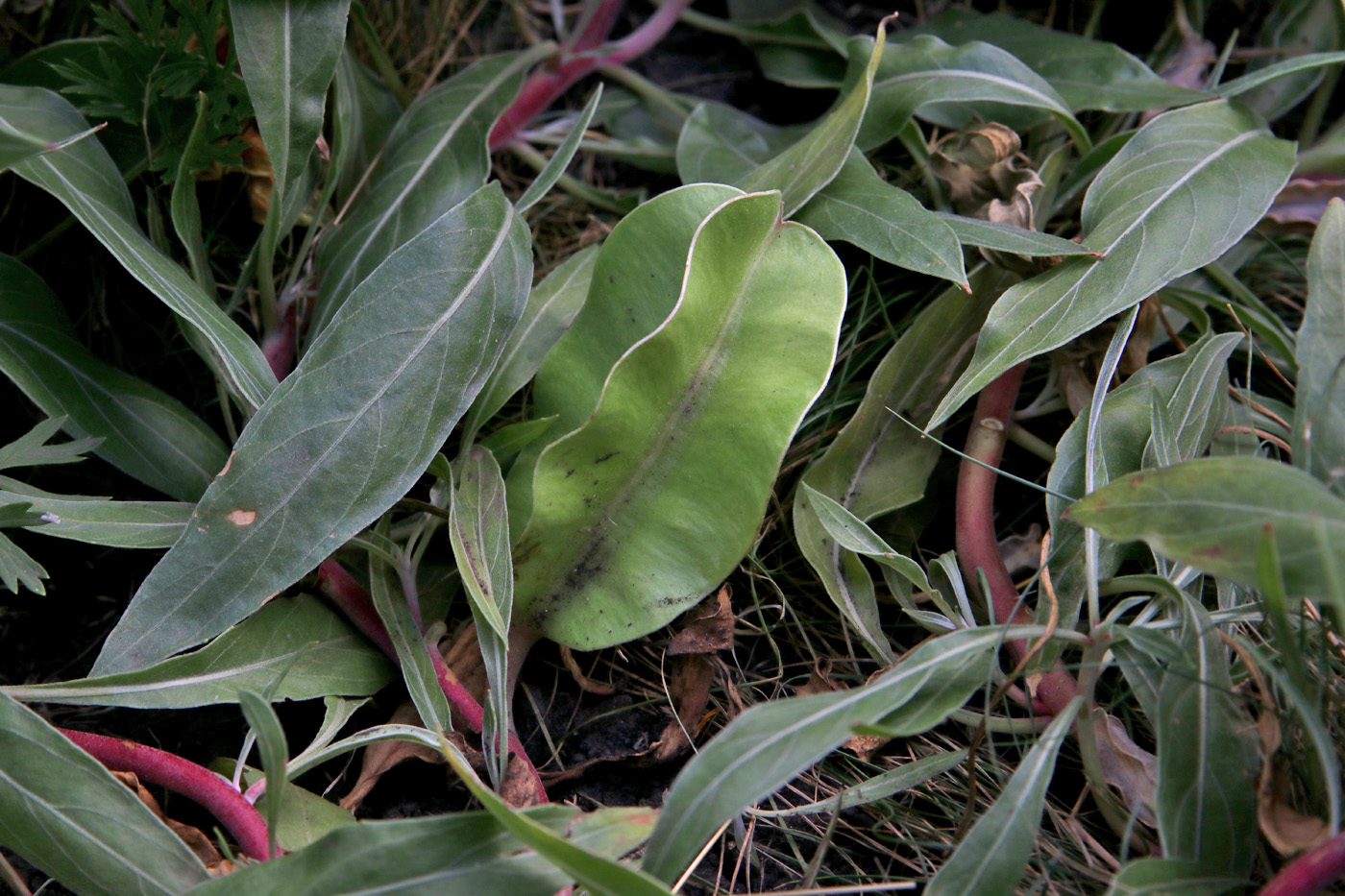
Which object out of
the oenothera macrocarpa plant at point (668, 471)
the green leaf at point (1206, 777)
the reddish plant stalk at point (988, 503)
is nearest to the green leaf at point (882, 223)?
the oenothera macrocarpa plant at point (668, 471)

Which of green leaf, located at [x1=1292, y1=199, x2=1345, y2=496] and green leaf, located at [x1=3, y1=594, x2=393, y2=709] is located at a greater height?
green leaf, located at [x1=1292, y1=199, x2=1345, y2=496]

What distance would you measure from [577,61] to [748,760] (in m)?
0.94

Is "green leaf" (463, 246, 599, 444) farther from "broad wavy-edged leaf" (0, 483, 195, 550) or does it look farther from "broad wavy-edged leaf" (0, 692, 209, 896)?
"broad wavy-edged leaf" (0, 692, 209, 896)

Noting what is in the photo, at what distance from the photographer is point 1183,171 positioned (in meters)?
0.79

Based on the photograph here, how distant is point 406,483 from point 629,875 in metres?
0.33

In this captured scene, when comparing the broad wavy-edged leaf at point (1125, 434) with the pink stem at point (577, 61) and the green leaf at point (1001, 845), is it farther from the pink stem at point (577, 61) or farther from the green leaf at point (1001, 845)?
the pink stem at point (577, 61)

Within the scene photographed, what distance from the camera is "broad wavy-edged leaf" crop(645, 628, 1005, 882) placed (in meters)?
0.51

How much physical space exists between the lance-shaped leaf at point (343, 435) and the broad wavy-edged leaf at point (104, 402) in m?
0.17

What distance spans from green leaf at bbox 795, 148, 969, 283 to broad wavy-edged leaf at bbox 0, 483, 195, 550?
0.62 meters

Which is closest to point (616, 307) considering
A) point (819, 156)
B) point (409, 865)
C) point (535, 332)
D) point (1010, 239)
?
point (535, 332)

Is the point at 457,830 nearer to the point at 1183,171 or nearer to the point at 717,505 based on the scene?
the point at 717,505

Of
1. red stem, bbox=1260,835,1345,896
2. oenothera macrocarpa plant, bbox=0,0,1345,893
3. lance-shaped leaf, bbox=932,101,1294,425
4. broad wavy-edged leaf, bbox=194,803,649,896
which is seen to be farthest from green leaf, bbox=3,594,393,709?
red stem, bbox=1260,835,1345,896

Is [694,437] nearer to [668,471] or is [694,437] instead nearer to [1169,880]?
[668,471]

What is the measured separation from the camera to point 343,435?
0.67 meters
